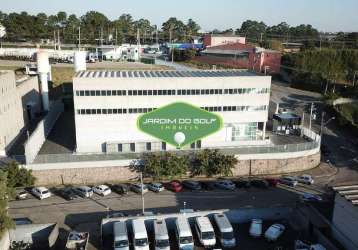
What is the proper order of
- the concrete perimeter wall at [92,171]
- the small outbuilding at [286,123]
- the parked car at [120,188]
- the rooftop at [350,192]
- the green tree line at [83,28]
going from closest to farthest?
the rooftop at [350,192] → the parked car at [120,188] → the concrete perimeter wall at [92,171] → the small outbuilding at [286,123] → the green tree line at [83,28]

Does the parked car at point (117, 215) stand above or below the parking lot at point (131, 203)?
above

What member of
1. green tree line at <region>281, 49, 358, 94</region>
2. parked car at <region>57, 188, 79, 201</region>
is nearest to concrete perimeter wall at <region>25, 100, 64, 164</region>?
parked car at <region>57, 188, 79, 201</region>

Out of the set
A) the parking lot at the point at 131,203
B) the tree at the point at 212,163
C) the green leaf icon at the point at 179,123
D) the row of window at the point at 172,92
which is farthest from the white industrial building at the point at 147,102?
the parking lot at the point at 131,203

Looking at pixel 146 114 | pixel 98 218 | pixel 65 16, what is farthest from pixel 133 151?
pixel 65 16

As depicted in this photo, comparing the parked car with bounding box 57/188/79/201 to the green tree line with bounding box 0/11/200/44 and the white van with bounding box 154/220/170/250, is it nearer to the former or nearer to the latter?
the white van with bounding box 154/220/170/250

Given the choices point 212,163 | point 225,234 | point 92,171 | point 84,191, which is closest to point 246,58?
point 212,163

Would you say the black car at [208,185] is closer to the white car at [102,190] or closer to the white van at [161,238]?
the white car at [102,190]

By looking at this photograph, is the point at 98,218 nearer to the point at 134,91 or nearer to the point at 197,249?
the point at 197,249
